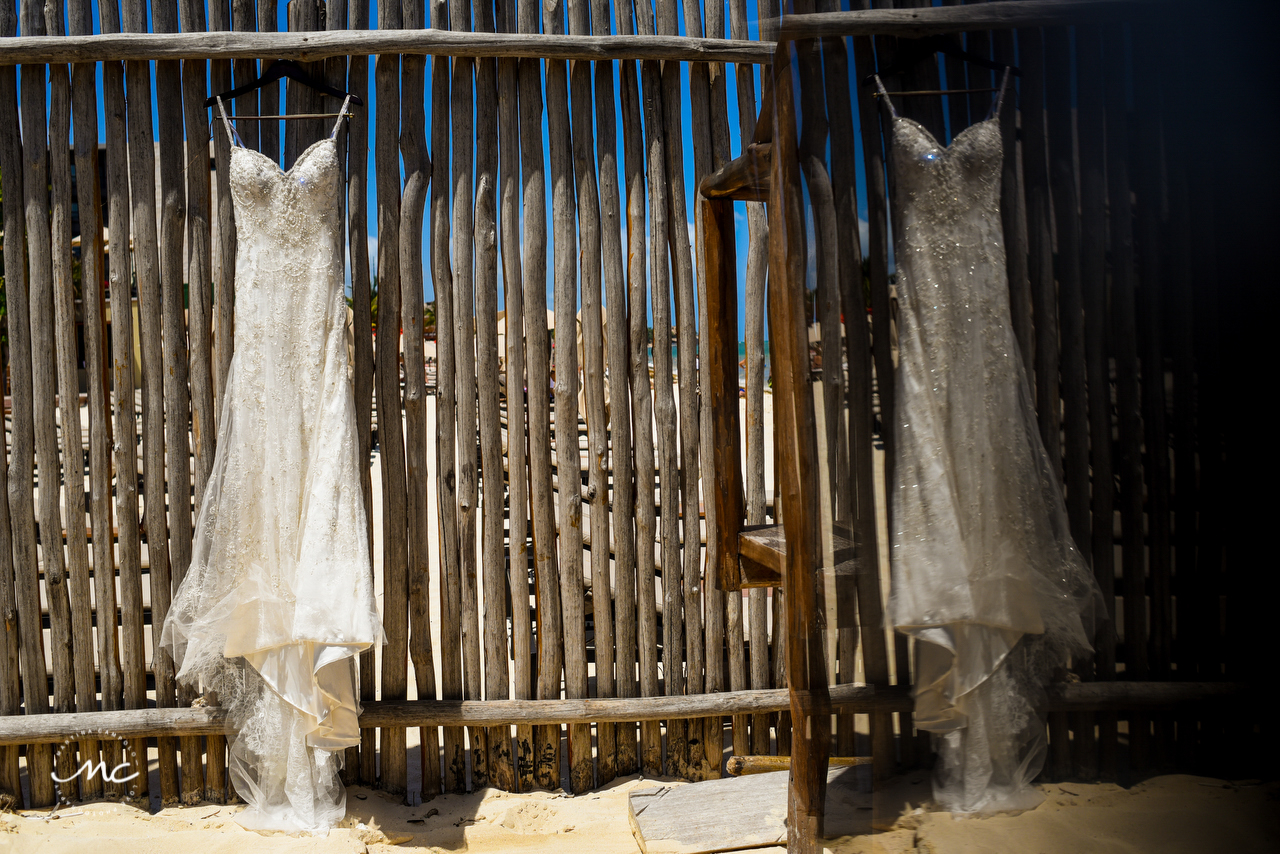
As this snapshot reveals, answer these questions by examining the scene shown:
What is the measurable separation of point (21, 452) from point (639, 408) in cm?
188

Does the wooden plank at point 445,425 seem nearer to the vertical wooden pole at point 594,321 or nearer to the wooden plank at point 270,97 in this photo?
the wooden plank at point 270,97

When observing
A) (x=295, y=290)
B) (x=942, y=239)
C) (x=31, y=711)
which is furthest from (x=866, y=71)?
(x=31, y=711)

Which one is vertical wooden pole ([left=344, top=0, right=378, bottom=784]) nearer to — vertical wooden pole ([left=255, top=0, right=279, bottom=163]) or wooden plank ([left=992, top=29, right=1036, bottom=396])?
vertical wooden pole ([left=255, top=0, right=279, bottom=163])

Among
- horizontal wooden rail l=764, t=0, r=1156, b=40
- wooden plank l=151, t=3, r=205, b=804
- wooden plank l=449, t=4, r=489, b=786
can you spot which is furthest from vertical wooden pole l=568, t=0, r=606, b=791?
horizontal wooden rail l=764, t=0, r=1156, b=40

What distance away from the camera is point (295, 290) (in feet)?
6.81

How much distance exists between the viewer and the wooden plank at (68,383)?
7.37 ft

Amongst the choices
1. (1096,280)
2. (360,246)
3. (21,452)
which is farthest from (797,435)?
(21,452)

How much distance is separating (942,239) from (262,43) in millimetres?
2452

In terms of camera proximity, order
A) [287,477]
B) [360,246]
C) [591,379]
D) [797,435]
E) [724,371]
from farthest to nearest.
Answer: [591,379] → [360,246] → [287,477] → [724,371] → [797,435]

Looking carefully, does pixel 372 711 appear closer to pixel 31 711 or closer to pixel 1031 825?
pixel 31 711

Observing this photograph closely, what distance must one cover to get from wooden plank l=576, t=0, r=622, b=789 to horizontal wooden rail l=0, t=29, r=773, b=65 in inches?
5.0

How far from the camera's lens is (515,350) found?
2.36 meters

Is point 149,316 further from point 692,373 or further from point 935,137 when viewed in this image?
point 935,137

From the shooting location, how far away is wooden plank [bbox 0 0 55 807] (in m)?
2.24
